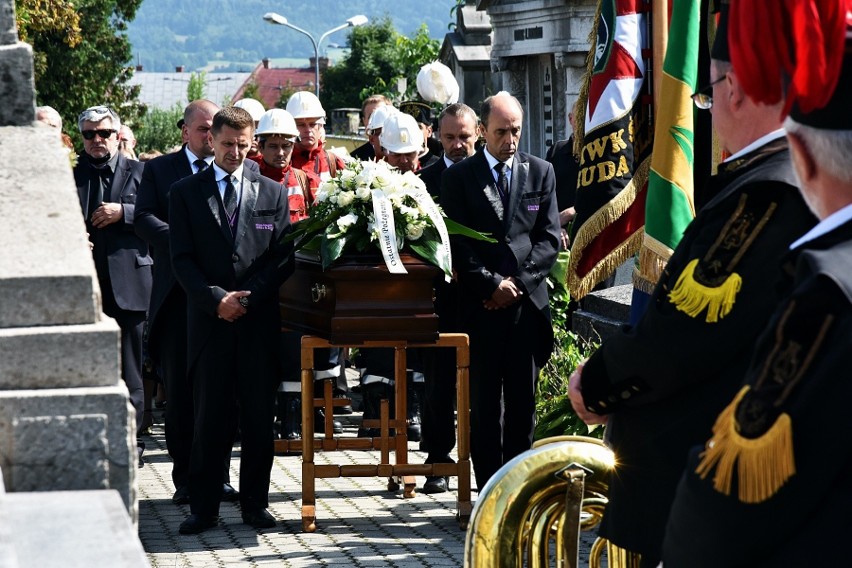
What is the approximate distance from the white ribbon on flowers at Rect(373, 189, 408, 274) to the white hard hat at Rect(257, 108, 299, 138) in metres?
2.40

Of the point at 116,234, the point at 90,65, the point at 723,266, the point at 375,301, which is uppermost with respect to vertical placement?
the point at 90,65

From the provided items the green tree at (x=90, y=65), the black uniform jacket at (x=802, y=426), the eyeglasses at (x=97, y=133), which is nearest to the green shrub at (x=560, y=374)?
the eyeglasses at (x=97, y=133)

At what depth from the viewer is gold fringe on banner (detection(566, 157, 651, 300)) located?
6.11 m

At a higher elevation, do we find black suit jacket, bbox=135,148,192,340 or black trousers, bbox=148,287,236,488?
black suit jacket, bbox=135,148,192,340

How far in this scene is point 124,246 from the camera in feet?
30.7

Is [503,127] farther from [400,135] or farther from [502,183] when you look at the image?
[400,135]

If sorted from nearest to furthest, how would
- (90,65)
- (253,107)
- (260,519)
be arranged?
(260,519) < (253,107) < (90,65)

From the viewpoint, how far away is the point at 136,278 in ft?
30.5

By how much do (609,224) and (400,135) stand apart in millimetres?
2914

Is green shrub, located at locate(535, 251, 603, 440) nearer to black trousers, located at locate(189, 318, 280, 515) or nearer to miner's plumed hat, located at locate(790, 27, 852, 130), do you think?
black trousers, located at locate(189, 318, 280, 515)

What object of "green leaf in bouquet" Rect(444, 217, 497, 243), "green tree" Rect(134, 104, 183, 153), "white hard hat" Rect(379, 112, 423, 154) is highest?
"white hard hat" Rect(379, 112, 423, 154)

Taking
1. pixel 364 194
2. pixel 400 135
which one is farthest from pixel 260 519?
pixel 400 135

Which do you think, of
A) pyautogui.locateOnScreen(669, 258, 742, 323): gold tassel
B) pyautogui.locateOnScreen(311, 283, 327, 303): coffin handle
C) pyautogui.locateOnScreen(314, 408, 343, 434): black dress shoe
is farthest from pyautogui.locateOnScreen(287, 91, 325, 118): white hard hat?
pyautogui.locateOnScreen(669, 258, 742, 323): gold tassel

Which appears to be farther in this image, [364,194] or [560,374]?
[560,374]
